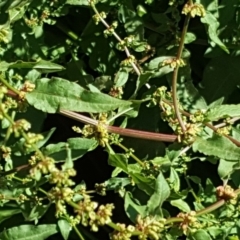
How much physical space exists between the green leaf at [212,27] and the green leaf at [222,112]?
0.21 m

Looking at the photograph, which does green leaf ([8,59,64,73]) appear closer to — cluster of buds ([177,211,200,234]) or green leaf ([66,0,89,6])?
green leaf ([66,0,89,6])

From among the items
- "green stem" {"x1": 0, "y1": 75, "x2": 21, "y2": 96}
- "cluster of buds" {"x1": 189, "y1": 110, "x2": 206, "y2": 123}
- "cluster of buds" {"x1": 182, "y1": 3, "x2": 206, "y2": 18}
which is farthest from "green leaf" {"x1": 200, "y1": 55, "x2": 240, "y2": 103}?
"green stem" {"x1": 0, "y1": 75, "x2": 21, "y2": 96}

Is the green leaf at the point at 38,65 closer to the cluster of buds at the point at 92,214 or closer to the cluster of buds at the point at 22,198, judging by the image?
the cluster of buds at the point at 22,198

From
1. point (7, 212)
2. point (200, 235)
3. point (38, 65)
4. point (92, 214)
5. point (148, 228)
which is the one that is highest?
point (38, 65)

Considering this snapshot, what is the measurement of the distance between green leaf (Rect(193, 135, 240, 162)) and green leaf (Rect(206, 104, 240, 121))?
64 mm

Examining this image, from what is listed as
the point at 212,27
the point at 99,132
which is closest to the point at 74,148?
the point at 99,132

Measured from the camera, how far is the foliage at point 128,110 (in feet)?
5.17

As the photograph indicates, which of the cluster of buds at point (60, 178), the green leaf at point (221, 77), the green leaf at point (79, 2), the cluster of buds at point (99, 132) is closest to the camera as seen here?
the cluster of buds at point (60, 178)

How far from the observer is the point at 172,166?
184 centimetres

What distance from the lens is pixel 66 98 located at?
160cm

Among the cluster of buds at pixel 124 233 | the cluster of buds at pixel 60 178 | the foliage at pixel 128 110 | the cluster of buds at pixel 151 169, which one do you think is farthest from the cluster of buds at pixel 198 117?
the cluster of buds at pixel 60 178

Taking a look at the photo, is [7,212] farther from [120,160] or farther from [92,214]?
[92,214]

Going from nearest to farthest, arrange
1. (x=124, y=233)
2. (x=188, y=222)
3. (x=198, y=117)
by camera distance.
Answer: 1. (x=124, y=233)
2. (x=188, y=222)
3. (x=198, y=117)

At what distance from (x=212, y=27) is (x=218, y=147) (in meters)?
0.42
